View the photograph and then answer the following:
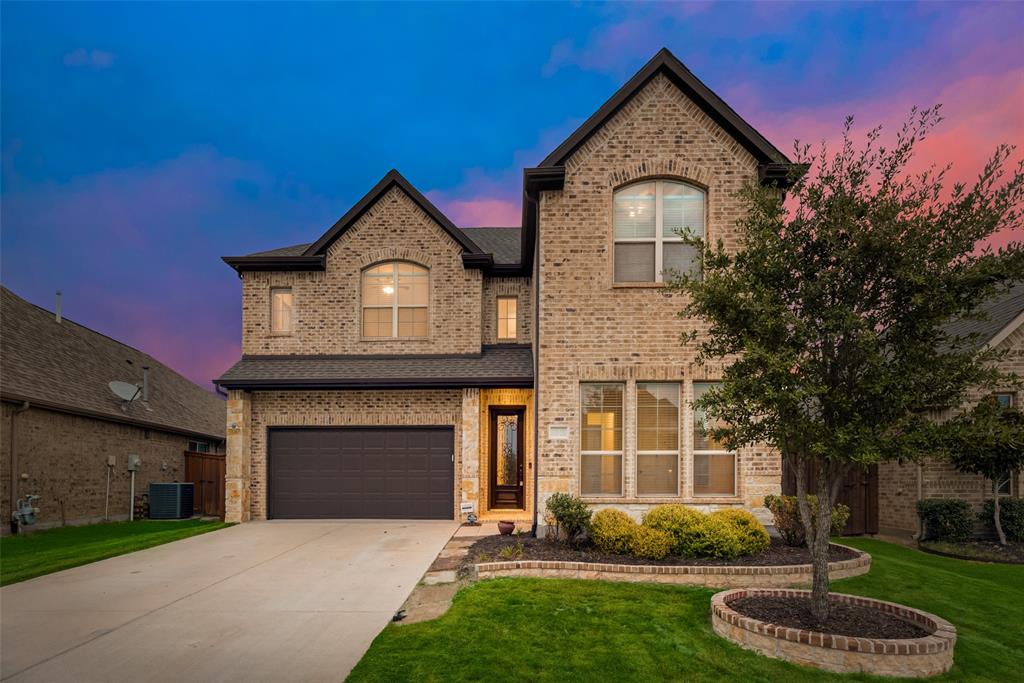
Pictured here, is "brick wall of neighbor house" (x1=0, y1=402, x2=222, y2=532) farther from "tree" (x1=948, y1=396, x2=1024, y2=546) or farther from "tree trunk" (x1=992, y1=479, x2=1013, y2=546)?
"tree trunk" (x1=992, y1=479, x2=1013, y2=546)

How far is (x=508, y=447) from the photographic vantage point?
15.3 m

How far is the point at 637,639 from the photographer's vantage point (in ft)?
20.0

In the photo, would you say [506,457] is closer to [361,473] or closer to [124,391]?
[361,473]

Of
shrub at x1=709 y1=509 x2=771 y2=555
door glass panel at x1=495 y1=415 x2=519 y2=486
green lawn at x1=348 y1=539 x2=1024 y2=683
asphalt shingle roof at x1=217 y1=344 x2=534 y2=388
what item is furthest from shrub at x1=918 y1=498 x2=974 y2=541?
door glass panel at x1=495 y1=415 x2=519 y2=486

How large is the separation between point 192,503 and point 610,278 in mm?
14223

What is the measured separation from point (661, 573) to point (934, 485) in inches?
312

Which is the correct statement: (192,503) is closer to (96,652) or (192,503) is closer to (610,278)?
(96,652)

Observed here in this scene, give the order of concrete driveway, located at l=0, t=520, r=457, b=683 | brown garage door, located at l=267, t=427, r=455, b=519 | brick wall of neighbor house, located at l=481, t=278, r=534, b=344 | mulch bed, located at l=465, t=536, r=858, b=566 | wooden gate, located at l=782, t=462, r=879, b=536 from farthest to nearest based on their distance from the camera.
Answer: brick wall of neighbor house, located at l=481, t=278, r=534, b=344, brown garage door, located at l=267, t=427, r=455, b=519, wooden gate, located at l=782, t=462, r=879, b=536, mulch bed, located at l=465, t=536, r=858, b=566, concrete driveway, located at l=0, t=520, r=457, b=683

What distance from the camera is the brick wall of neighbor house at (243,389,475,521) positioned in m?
14.7

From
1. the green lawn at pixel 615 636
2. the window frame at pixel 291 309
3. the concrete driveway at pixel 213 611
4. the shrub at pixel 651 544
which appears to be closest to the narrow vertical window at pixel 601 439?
the shrub at pixel 651 544

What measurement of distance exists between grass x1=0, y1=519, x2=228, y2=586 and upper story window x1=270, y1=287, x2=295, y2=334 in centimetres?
514

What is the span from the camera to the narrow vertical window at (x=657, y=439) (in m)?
10.8

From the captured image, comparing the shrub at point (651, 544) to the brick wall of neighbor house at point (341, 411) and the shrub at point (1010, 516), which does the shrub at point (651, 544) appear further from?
the shrub at point (1010, 516)

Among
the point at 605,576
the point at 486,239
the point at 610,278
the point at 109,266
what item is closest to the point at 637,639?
the point at 605,576
